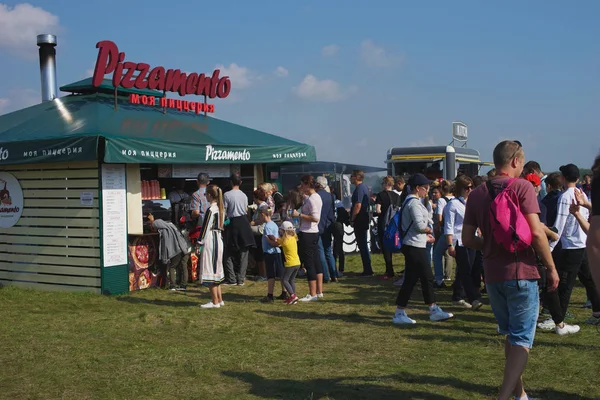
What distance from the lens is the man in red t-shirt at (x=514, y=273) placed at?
14.1 ft

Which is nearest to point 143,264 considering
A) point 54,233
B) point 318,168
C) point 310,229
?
point 54,233

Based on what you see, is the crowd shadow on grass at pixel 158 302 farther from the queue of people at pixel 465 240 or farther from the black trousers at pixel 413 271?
the black trousers at pixel 413 271

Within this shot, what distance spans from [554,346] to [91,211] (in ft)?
22.5

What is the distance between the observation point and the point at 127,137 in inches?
385

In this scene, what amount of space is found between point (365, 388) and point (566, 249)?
3.14 m

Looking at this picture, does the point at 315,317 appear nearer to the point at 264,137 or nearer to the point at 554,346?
the point at 554,346

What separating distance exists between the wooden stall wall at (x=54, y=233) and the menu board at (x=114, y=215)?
4.9 inches

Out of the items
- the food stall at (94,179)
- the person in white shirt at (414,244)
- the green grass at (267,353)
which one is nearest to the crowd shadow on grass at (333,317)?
the green grass at (267,353)

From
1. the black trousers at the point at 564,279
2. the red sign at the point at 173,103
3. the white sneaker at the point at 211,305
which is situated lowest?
→ the white sneaker at the point at 211,305

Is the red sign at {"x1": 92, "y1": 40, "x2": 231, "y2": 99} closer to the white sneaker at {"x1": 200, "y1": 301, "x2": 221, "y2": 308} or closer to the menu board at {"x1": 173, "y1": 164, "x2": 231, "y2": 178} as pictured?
the menu board at {"x1": 173, "y1": 164, "x2": 231, "y2": 178}

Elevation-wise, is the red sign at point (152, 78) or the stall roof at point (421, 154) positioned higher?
the red sign at point (152, 78)

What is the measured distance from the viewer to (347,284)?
425 inches

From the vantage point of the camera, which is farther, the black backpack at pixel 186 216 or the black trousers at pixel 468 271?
the black backpack at pixel 186 216

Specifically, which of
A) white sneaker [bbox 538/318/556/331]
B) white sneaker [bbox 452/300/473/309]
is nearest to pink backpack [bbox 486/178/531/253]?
white sneaker [bbox 538/318/556/331]
